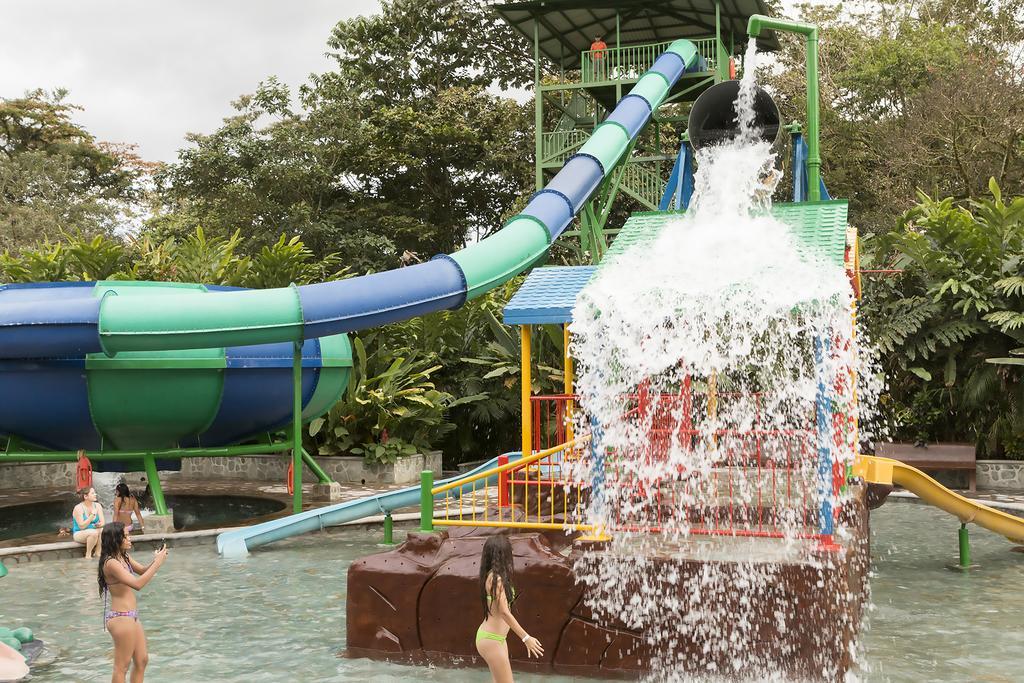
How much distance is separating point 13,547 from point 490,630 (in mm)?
7766

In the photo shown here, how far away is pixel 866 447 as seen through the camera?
17250mm

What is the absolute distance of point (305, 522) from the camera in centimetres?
1189

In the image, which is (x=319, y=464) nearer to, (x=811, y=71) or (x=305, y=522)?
(x=305, y=522)

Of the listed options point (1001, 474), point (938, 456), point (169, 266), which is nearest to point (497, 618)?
point (938, 456)

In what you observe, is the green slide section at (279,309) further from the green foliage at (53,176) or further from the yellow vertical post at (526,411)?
the green foliage at (53,176)

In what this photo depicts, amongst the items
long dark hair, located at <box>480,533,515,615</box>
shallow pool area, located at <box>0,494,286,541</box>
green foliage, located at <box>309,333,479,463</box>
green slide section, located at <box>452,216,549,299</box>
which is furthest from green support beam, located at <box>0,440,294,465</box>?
long dark hair, located at <box>480,533,515,615</box>

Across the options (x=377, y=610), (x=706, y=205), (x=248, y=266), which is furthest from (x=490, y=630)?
(x=248, y=266)

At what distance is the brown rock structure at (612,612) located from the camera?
21.4 feet

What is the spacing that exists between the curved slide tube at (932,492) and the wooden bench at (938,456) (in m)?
4.69

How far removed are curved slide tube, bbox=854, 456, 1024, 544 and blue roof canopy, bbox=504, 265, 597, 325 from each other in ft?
10.4

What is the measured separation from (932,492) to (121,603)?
7642mm

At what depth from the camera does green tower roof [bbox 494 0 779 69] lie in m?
24.6

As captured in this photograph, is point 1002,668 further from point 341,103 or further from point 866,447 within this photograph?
point 341,103

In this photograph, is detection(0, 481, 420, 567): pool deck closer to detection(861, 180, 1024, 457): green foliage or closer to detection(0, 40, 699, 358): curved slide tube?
detection(0, 40, 699, 358): curved slide tube
